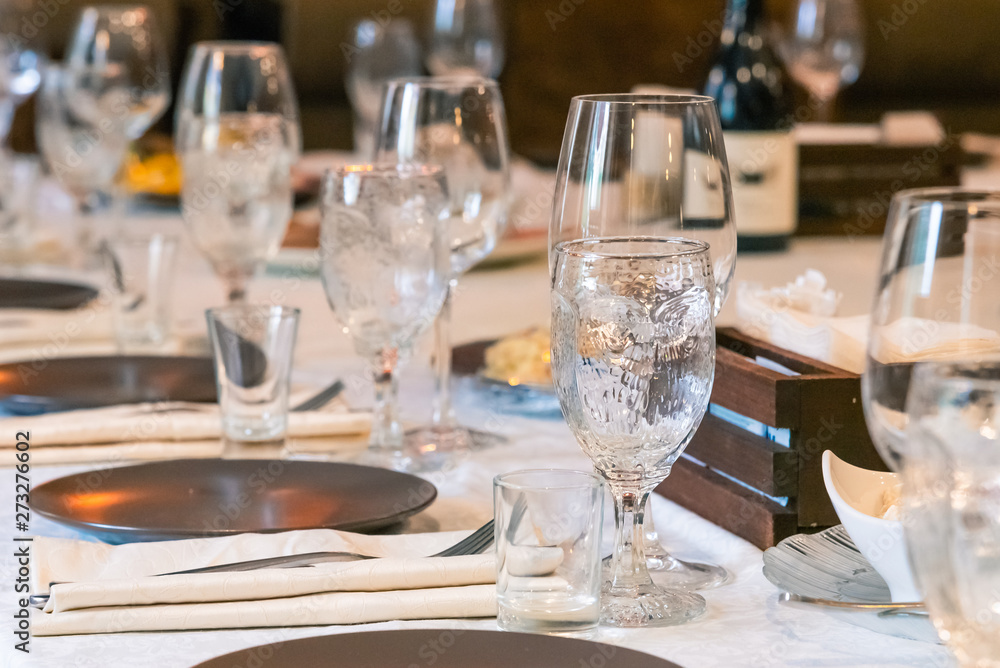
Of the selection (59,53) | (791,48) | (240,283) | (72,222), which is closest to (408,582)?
(240,283)

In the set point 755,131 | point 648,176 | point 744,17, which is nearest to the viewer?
point 648,176

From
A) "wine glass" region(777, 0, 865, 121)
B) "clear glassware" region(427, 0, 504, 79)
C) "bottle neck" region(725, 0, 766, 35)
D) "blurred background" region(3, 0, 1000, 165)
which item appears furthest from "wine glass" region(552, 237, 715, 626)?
"blurred background" region(3, 0, 1000, 165)

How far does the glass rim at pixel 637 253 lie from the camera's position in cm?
61

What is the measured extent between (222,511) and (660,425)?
0.27 meters

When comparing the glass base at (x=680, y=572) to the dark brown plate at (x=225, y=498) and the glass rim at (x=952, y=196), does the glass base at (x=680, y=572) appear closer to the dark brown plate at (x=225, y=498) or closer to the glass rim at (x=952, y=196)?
the dark brown plate at (x=225, y=498)

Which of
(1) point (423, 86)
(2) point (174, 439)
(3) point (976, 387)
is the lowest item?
(2) point (174, 439)

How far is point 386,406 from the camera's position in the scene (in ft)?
3.03

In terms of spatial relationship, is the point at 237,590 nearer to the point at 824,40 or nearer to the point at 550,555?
the point at 550,555

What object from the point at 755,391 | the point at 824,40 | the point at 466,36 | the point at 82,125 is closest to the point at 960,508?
the point at 755,391

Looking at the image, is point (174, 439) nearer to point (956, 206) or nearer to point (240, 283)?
point (240, 283)

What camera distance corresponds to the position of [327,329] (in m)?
1.32

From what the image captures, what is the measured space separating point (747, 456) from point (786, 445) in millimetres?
34

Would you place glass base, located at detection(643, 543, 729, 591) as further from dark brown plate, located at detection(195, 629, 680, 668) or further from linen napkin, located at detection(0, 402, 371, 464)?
linen napkin, located at detection(0, 402, 371, 464)

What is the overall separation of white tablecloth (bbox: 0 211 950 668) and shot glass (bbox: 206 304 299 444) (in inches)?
4.6
